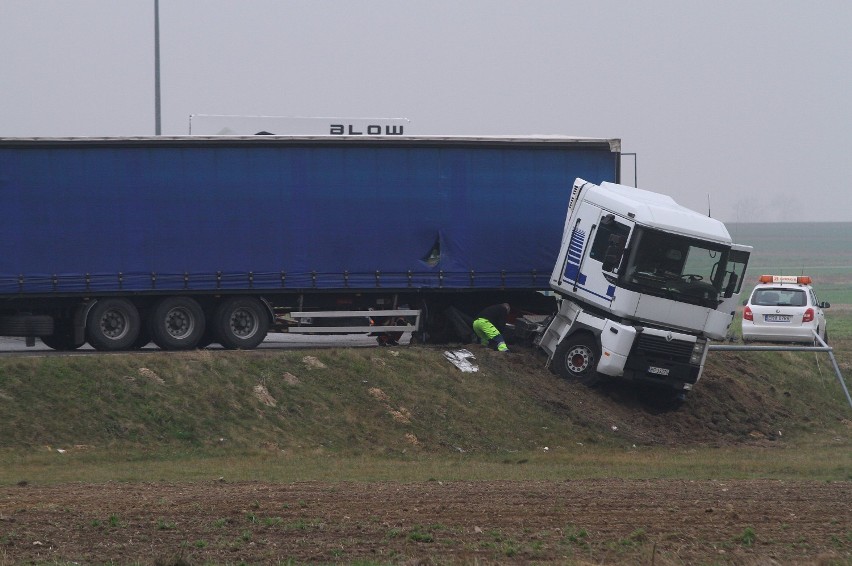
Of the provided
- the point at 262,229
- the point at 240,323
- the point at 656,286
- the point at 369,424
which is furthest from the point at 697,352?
the point at 240,323

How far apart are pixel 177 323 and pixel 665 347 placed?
9001 mm

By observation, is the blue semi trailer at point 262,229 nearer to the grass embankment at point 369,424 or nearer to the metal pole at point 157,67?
the grass embankment at point 369,424

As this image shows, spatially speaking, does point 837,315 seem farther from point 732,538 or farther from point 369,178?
point 732,538

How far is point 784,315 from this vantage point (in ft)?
89.8

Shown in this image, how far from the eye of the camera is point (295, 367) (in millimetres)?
19391

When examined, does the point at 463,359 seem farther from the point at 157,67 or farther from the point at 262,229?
the point at 157,67

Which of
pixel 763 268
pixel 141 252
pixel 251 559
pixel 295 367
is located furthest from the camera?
pixel 763 268

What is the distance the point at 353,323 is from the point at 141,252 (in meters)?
4.27

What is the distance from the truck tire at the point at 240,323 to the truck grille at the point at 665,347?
7304mm

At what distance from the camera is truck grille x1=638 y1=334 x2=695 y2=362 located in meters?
19.3

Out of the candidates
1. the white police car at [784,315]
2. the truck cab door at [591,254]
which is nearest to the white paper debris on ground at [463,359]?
the truck cab door at [591,254]

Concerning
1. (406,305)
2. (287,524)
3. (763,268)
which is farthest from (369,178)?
(763,268)

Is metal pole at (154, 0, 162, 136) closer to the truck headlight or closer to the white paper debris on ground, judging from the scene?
the white paper debris on ground

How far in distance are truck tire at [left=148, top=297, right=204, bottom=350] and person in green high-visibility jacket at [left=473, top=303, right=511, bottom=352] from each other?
17.4 ft
